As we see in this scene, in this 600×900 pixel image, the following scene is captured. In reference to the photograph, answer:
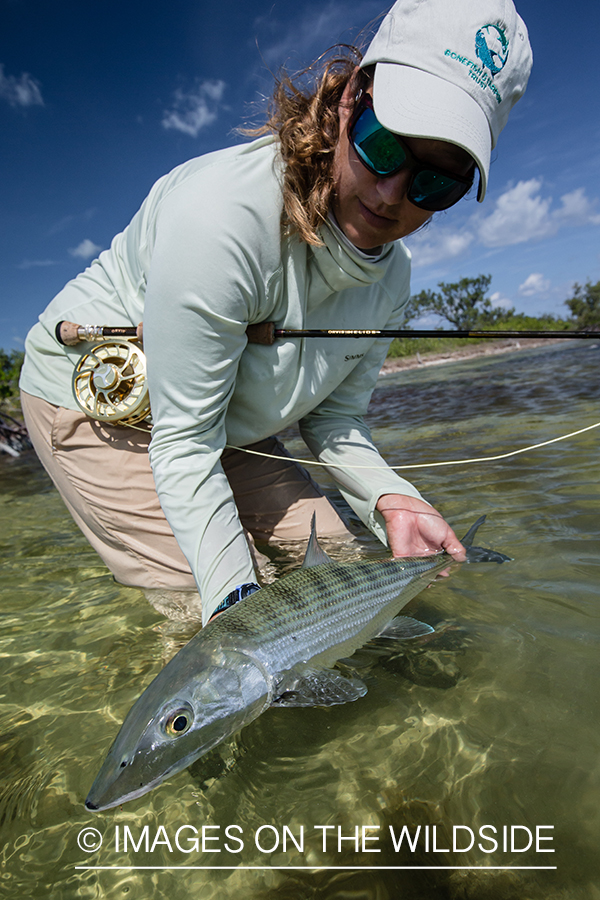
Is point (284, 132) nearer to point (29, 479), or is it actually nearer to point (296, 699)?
point (296, 699)

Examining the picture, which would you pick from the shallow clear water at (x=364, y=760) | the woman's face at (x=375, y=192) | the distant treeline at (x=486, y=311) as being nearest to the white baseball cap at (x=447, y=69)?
the woman's face at (x=375, y=192)

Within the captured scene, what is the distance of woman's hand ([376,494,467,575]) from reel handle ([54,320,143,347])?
1.56 m

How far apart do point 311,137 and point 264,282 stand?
1.87 feet

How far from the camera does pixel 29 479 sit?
820 centimetres

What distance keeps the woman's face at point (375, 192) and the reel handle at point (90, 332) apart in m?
1.15

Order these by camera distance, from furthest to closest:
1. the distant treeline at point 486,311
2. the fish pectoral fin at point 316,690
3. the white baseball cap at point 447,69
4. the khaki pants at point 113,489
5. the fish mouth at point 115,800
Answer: the distant treeline at point 486,311, the khaki pants at point 113,489, the white baseball cap at point 447,69, the fish pectoral fin at point 316,690, the fish mouth at point 115,800

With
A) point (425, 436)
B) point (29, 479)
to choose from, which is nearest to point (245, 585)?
point (425, 436)

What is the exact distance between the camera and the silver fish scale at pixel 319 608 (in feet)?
5.41

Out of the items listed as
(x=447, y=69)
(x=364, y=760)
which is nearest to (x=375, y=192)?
(x=447, y=69)

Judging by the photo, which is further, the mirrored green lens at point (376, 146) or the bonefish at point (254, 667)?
the mirrored green lens at point (376, 146)

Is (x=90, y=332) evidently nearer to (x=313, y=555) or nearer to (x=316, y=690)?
(x=313, y=555)

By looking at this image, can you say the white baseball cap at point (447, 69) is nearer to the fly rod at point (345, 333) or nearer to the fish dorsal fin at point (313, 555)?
the fly rod at point (345, 333)

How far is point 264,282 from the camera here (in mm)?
2203

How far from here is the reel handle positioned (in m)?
2.55
